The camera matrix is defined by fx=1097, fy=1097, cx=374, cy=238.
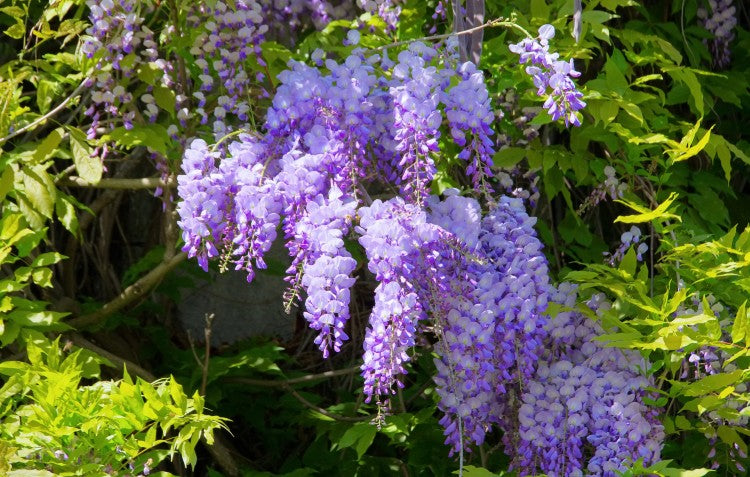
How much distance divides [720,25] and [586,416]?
1.39 metres

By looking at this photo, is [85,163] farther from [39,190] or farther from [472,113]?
[472,113]

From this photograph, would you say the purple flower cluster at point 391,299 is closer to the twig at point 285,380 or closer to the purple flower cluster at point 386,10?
the purple flower cluster at point 386,10

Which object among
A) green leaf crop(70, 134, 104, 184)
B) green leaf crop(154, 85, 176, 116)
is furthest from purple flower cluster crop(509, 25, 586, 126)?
green leaf crop(70, 134, 104, 184)

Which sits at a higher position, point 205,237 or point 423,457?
point 205,237

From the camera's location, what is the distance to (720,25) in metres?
3.09

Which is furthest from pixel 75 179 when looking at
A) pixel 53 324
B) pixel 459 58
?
pixel 459 58

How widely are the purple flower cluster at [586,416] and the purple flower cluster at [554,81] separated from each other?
413 millimetres

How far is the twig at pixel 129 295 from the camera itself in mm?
2848

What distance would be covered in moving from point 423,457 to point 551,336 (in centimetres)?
50

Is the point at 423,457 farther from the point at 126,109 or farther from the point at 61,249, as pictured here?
the point at 61,249

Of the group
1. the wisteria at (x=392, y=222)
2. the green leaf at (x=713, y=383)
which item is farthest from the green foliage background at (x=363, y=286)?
the wisteria at (x=392, y=222)

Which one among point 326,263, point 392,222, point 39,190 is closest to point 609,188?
point 392,222

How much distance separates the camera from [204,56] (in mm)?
2531

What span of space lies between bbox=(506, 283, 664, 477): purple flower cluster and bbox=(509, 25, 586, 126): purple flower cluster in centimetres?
41
